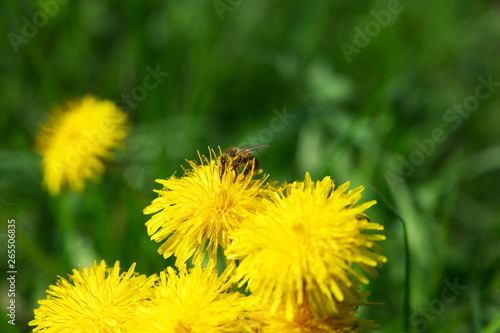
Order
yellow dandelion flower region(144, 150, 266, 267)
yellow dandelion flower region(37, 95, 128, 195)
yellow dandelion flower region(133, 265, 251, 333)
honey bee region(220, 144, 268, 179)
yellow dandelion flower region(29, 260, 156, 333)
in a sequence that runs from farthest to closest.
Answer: yellow dandelion flower region(37, 95, 128, 195), honey bee region(220, 144, 268, 179), yellow dandelion flower region(144, 150, 266, 267), yellow dandelion flower region(29, 260, 156, 333), yellow dandelion flower region(133, 265, 251, 333)

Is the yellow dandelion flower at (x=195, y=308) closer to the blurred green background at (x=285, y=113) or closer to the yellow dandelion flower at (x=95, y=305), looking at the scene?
the yellow dandelion flower at (x=95, y=305)

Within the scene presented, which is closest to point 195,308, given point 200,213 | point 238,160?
point 200,213

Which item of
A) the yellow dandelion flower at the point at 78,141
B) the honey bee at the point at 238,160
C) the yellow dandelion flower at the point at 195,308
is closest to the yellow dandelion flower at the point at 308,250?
the yellow dandelion flower at the point at 195,308

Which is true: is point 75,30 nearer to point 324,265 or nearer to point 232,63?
point 232,63

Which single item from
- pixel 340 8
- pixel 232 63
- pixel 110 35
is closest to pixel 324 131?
pixel 232 63

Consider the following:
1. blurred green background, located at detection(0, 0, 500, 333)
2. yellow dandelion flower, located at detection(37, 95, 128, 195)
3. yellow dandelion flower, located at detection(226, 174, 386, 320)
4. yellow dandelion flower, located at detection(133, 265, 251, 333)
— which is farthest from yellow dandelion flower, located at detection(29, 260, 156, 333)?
yellow dandelion flower, located at detection(37, 95, 128, 195)

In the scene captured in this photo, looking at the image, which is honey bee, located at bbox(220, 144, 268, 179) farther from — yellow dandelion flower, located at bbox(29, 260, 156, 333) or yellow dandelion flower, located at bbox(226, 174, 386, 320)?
yellow dandelion flower, located at bbox(29, 260, 156, 333)
